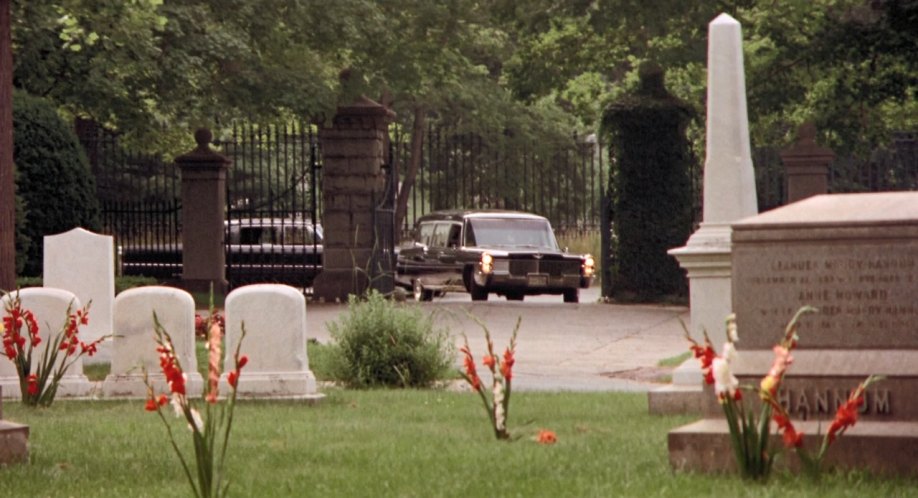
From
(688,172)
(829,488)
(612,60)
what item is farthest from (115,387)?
(612,60)

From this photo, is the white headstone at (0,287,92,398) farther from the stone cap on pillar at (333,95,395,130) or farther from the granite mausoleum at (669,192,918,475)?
the stone cap on pillar at (333,95,395,130)

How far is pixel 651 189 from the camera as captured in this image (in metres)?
29.7

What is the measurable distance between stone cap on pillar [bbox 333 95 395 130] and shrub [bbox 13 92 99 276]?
560 cm

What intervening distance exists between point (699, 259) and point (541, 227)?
66.3ft

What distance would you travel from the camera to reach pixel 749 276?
8422 millimetres

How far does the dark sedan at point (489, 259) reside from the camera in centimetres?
3067

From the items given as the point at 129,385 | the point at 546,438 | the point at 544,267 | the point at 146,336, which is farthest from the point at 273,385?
the point at 544,267

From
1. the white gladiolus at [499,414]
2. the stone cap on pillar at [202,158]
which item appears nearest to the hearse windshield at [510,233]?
the stone cap on pillar at [202,158]

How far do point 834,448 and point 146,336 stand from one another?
23.5 ft

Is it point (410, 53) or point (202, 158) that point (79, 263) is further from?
point (410, 53)

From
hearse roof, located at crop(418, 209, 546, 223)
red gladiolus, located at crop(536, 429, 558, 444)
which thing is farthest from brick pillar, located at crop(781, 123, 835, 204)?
red gladiolus, located at crop(536, 429, 558, 444)

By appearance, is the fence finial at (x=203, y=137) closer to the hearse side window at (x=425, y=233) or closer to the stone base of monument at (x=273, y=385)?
the hearse side window at (x=425, y=233)

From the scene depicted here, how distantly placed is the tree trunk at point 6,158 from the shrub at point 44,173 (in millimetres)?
9833

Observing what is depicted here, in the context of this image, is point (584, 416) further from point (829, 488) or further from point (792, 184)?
point (792, 184)
